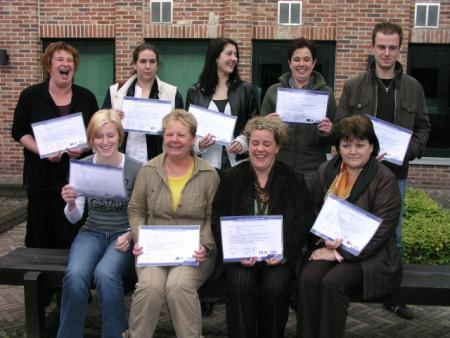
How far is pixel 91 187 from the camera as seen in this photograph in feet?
11.9

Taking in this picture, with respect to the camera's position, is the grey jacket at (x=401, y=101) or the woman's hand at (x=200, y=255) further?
the grey jacket at (x=401, y=101)

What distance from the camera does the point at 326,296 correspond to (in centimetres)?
327

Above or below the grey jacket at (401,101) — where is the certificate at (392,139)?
below

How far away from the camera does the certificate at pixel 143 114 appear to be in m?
4.18

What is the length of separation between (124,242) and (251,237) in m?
0.89

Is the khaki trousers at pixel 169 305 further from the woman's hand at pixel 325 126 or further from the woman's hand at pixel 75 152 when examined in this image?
the woman's hand at pixel 325 126

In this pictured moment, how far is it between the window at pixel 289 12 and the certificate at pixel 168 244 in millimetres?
6465

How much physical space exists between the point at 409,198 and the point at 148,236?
15.1ft

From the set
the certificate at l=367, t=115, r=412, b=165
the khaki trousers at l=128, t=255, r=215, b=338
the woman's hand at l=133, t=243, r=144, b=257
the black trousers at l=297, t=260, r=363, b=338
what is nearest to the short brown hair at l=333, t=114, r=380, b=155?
the certificate at l=367, t=115, r=412, b=165

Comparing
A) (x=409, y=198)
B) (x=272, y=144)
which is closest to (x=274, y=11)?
(x=409, y=198)

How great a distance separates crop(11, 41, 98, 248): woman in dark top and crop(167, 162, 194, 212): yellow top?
899 mm

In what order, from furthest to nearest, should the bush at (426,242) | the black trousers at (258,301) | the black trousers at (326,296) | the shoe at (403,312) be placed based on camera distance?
the bush at (426,242) < the shoe at (403,312) < the black trousers at (258,301) < the black trousers at (326,296)

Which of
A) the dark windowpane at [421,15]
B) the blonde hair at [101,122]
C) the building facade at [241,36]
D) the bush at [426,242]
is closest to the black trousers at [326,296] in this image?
the blonde hair at [101,122]

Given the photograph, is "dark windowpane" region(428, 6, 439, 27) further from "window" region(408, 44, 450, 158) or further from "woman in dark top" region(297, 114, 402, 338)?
"woman in dark top" region(297, 114, 402, 338)
